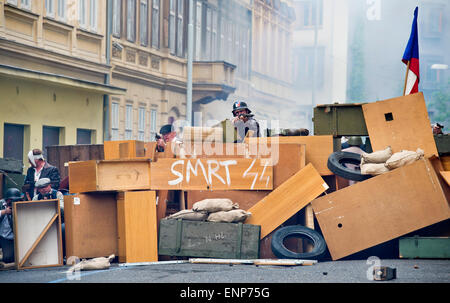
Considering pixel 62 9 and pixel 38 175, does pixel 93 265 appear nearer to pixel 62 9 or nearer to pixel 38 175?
pixel 38 175

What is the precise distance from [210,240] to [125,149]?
219 cm

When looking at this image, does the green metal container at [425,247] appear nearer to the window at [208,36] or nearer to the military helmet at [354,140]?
the military helmet at [354,140]

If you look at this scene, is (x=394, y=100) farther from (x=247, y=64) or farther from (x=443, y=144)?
(x=247, y=64)

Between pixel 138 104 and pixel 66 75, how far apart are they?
662 cm

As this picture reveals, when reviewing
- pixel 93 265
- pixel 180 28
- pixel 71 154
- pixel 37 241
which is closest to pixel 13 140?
pixel 71 154

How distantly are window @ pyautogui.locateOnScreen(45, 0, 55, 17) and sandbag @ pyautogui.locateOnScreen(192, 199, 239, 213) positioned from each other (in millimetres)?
13734

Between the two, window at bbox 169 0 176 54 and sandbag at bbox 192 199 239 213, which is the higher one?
window at bbox 169 0 176 54

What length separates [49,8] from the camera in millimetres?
23453

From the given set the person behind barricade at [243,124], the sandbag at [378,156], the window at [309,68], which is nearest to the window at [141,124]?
the window at [309,68]

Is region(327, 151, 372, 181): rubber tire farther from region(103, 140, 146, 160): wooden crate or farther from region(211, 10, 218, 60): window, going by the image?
region(211, 10, 218, 60): window

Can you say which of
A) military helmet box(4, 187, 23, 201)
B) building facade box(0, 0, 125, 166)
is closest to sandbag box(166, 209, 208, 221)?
military helmet box(4, 187, 23, 201)

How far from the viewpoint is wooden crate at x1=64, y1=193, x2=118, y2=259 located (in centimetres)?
1148

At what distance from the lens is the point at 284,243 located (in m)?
11.3

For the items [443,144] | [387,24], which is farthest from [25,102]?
[387,24]
